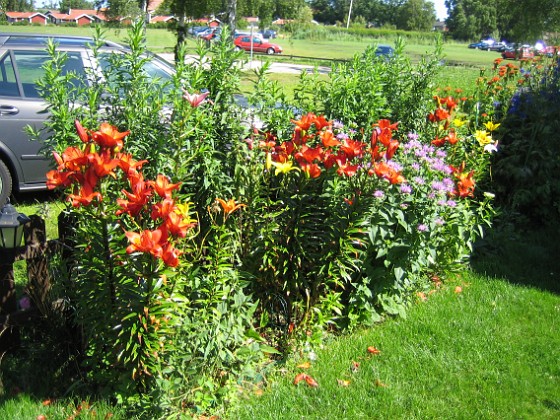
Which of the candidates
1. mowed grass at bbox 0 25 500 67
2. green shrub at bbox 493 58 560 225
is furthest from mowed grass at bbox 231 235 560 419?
mowed grass at bbox 0 25 500 67

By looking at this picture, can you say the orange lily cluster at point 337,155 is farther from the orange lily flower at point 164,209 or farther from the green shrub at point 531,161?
the green shrub at point 531,161

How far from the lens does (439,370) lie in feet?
11.6

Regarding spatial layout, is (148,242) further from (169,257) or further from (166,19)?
(166,19)

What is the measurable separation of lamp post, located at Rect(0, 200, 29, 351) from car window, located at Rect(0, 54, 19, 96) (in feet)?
11.7

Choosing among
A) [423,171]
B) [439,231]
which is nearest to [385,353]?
[439,231]

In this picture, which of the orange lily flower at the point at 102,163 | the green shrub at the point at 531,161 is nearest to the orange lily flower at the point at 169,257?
the orange lily flower at the point at 102,163

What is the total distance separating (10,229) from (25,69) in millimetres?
3909

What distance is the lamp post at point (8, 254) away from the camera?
9.89ft

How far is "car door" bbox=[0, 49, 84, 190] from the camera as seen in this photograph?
19.5 ft

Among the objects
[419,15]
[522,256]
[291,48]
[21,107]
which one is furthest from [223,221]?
[419,15]

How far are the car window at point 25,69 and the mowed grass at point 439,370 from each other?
4.38 metres

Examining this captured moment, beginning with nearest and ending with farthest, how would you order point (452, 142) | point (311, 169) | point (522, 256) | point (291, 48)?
point (311, 169) → point (452, 142) → point (522, 256) → point (291, 48)

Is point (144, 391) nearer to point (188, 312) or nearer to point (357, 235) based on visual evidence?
point (188, 312)

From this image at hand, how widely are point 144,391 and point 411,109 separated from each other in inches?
135
